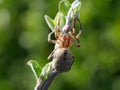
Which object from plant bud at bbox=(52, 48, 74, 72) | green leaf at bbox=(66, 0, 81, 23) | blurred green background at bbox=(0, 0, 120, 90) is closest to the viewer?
plant bud at bbox=(52, 48, 74, 72)

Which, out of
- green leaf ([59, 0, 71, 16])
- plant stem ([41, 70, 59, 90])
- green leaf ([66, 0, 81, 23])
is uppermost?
green leaf ([59, 0, 71, 16])

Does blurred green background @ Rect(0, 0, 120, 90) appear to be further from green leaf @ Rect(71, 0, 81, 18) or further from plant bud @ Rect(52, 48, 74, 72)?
plant bud @ Rect(52, 48, 74, 72)

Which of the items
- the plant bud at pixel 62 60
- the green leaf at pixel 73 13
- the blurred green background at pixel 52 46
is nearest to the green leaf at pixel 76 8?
the green leaf at pixel 73 13

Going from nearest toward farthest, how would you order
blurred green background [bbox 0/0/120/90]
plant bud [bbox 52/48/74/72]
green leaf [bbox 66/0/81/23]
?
1. plant bud [bbox 52/48/74/72]
2. green leaf [bbox 66/0/81/23]
3. blurred green background [bbox 0/0/120/90]

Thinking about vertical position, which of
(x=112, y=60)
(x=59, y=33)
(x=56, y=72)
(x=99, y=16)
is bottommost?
(x=56, y=72)

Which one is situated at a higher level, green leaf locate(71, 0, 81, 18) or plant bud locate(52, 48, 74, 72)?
green leaf locate(71, 0, 81, 18)

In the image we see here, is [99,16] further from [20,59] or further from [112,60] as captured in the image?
[20,59]

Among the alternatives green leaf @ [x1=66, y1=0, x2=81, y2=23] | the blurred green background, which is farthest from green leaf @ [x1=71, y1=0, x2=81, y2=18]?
the blurred green background

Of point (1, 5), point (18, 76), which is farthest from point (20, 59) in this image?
point (1, 5)

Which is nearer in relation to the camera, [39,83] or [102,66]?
[39,83]
